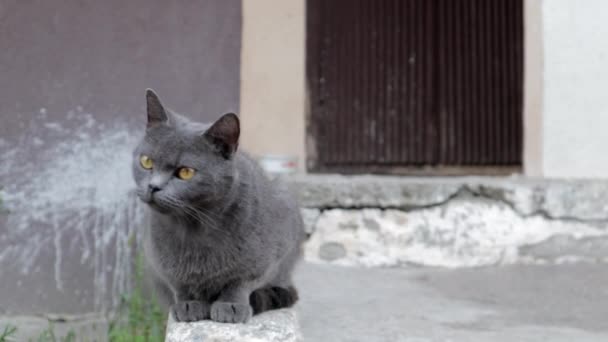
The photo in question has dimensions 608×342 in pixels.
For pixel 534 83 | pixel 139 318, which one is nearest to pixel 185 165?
pixel 139 318

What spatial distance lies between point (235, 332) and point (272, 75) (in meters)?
2.36

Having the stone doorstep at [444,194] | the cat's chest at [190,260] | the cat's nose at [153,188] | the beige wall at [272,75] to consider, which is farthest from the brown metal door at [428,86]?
the cat's nose at [153,188]

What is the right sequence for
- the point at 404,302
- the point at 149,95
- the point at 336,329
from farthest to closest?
1. the point at 404,302
2. the point at 336,329
3. the point at 149,95

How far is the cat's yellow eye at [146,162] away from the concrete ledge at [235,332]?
44cm

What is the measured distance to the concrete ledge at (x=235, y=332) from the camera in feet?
6.66

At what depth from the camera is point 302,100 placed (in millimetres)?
4285

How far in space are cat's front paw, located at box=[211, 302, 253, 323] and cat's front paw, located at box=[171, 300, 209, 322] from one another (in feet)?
0.12

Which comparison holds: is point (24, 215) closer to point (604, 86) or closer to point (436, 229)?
point (436, 229)

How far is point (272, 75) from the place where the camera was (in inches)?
166

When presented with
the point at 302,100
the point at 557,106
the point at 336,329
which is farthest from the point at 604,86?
the point at 336,329

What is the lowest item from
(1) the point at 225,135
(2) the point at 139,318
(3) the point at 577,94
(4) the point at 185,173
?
(2) the point at 139,318

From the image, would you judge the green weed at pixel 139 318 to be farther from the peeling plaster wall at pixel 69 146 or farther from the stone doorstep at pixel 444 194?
the stone doorstep at pixel 444 194

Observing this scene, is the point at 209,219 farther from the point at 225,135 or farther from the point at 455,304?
the point at 455,304

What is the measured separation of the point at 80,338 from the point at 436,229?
1.78 m
